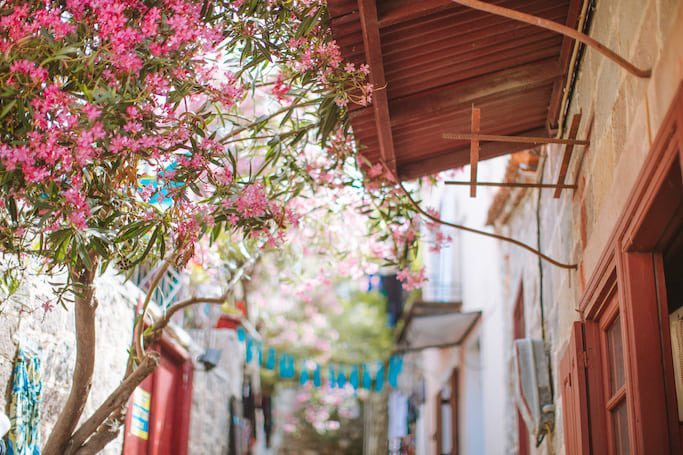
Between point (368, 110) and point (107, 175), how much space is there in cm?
144

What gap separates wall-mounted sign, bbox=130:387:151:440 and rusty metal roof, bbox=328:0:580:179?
9.53 feet

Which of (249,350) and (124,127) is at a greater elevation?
(249,350)

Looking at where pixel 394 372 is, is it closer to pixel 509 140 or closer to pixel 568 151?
pixel 568 151

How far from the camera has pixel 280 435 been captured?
1889cm

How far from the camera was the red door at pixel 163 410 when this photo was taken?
6.75m

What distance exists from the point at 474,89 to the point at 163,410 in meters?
4.46

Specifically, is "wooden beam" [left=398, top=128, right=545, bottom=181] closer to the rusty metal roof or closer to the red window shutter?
the rusty metal roof

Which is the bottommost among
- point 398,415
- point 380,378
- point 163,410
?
point 163,410

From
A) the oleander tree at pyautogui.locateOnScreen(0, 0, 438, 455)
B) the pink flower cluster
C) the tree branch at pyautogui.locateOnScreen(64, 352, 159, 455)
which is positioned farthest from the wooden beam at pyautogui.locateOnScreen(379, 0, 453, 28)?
the pink flower cluster

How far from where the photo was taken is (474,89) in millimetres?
4676

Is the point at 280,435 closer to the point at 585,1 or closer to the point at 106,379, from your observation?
the point at 106,379

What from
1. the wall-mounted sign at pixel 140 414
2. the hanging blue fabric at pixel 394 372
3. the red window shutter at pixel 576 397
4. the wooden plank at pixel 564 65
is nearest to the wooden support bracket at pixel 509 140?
the wooden plank at pixel 564 65

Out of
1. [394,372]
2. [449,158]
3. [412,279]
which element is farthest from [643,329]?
[394,372]

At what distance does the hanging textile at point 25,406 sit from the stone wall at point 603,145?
2.95 meters
